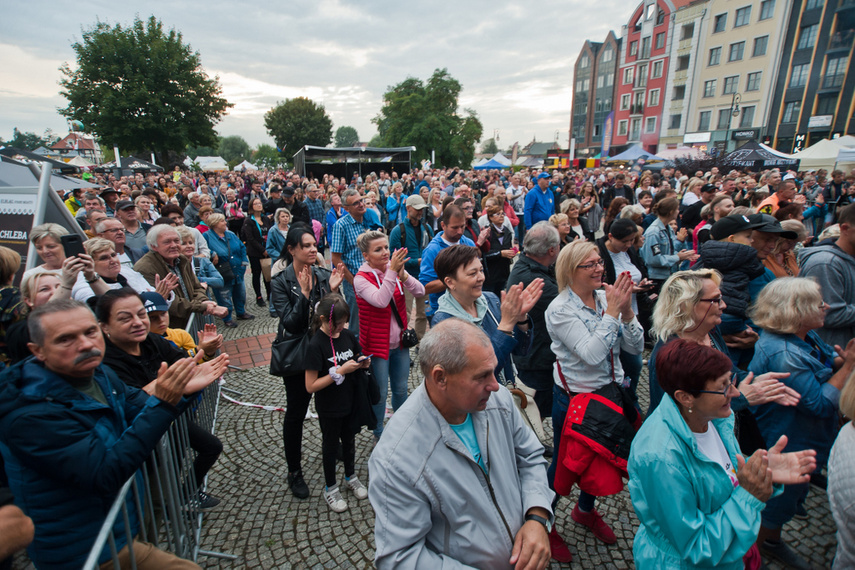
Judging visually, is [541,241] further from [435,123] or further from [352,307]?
[435,123]

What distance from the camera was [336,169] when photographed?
24922 mm

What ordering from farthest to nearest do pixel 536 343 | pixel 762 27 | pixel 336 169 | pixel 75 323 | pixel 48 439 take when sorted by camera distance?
pixel 762 27 → pixel 336 169 → pixel 536 343 → pixel 75 323 → pixel 48 439

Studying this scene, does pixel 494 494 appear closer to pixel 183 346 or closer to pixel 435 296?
pixel 183 346

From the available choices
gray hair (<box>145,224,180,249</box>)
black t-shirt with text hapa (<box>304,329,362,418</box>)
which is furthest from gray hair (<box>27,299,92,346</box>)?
gray hair (<box>145,224,180,249</box>)

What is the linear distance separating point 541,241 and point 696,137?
4680 cm

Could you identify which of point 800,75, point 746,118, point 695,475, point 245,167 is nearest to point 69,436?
point 695,475

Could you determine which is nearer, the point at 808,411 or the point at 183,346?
the point at 808,411

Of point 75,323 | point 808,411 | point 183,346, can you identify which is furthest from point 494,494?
point 183,346

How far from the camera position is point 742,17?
3659 cm

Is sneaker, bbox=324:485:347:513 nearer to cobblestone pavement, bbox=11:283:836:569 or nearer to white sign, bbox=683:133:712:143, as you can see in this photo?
cobblestone pavement, bbox=11:283:836:569

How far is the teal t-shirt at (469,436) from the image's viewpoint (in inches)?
68.6

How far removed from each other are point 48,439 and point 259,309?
6.55m

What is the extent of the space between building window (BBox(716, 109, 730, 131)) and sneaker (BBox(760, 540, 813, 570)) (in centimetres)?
4642

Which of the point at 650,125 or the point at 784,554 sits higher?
the point at 650,125
